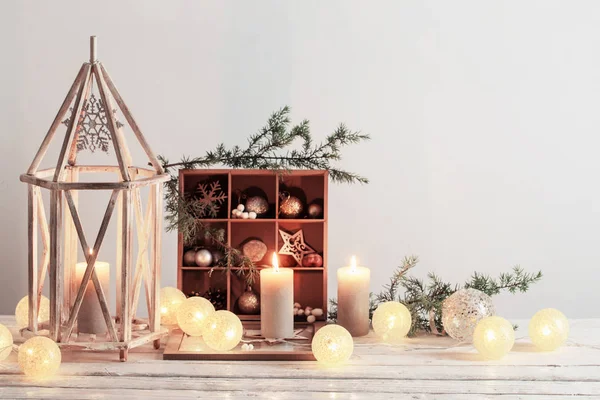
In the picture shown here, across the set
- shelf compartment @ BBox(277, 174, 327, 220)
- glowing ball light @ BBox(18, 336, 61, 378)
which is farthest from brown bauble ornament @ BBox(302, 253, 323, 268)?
glowing ball light @ BBox(18, 336, 61, 378)

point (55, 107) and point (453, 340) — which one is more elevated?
point (55, 107)

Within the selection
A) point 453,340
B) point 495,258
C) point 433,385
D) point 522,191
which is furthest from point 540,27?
point 433,385

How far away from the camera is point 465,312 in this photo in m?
1.50

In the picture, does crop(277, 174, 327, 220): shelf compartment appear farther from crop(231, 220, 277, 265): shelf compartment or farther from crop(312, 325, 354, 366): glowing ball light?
crop(312, 325, 354, 366): glowing ball light

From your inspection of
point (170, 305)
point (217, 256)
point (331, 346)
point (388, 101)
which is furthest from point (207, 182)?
point (388, 101)

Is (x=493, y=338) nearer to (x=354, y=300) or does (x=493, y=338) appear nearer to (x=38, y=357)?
(x=354, y=300)

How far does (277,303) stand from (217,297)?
223 mm

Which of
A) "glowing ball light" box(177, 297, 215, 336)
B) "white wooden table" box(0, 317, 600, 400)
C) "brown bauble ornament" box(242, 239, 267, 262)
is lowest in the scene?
"white wooden table" box(0, 317, 600, 400)

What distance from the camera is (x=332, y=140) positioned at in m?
1.62

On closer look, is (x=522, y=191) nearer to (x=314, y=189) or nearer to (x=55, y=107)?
(x=314, y=189)

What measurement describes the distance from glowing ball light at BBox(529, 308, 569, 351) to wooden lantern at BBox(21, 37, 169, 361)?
70 centimetres

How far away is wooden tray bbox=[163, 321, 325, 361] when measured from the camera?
142 cm

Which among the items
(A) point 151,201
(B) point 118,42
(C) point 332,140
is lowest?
(A) point 151,201

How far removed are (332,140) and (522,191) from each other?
60.7 inches
